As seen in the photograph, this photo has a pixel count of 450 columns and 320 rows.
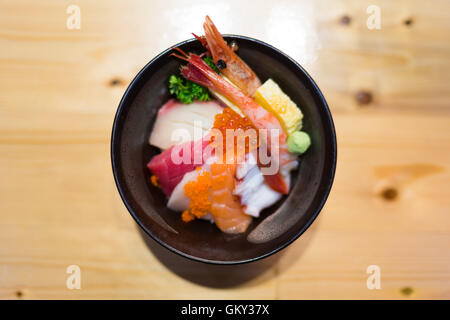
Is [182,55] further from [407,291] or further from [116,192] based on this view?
[407,291]

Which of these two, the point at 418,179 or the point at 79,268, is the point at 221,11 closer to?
the point at 418,179

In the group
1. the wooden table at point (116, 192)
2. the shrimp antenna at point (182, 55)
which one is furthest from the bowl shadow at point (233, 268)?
the shrimp antenna at point (182, 55)

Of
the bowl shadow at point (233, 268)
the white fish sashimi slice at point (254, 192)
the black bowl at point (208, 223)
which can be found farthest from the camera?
the bowl shadow at point (233, 268)

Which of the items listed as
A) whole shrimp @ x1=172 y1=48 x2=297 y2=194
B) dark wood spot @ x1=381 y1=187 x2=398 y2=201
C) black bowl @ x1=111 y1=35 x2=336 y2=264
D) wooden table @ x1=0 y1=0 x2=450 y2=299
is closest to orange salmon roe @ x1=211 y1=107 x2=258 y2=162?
whole shrimp @ x1=172 y1=48 x2=297 y2=194

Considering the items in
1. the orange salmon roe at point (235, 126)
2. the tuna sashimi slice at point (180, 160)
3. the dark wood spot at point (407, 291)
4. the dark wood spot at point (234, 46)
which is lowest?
the dark wood spot at point (407, 291)

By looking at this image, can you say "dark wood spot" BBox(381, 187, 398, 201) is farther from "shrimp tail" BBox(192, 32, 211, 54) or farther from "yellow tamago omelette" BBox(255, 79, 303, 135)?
"shrimp tail" BBox(192, 32, 211, 54)

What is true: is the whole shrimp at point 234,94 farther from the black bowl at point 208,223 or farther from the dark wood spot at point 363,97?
the dark wood spot at point 363,97
